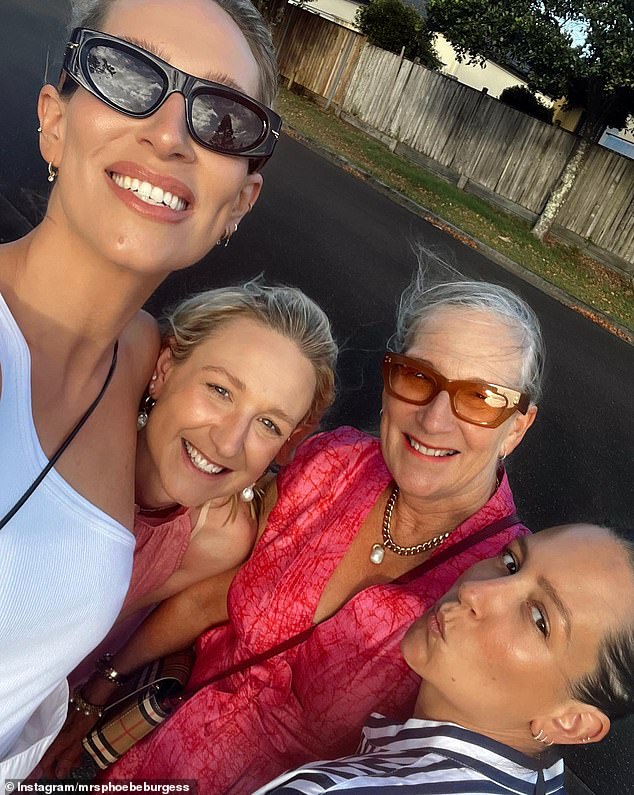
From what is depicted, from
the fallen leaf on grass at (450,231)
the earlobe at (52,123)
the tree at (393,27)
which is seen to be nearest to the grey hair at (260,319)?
the earlobe at (52,123)

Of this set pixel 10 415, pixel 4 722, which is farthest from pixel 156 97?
pixel 4 722

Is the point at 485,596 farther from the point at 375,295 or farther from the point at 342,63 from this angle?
the point at 342,63

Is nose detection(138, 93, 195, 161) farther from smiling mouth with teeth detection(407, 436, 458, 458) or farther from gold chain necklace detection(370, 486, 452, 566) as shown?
gold chain necklace detection(370, 486, 452, 566)

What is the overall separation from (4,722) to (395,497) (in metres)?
1.34

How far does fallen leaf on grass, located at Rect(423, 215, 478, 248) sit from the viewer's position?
35.7 feet

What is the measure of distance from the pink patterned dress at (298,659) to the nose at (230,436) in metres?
0.30

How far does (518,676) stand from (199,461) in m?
1.07

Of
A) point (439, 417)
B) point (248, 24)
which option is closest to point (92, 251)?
point (248, 24)

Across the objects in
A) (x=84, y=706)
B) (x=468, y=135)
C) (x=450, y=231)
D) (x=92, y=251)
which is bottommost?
(x=84, y=706)

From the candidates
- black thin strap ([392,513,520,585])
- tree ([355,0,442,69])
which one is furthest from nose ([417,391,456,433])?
tree ([355,0,442,69])

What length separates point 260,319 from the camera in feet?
7.38

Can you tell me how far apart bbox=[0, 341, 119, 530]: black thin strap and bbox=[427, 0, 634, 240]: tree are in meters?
11.8

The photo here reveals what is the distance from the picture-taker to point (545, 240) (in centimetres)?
1326

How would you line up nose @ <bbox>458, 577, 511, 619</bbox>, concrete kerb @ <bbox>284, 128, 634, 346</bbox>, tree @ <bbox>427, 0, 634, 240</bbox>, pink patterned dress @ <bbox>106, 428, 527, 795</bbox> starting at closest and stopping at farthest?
nose @ <bbox>458, 577, 511, 619</bbox>, pink patterned dress @ <bbox>106, 428, 527, 795</bbox>, concrete kerb @ <bbox>284, 128, 634, 346</bbox>, tree @ <bbox>427, 0, 634, 240</bbox>
